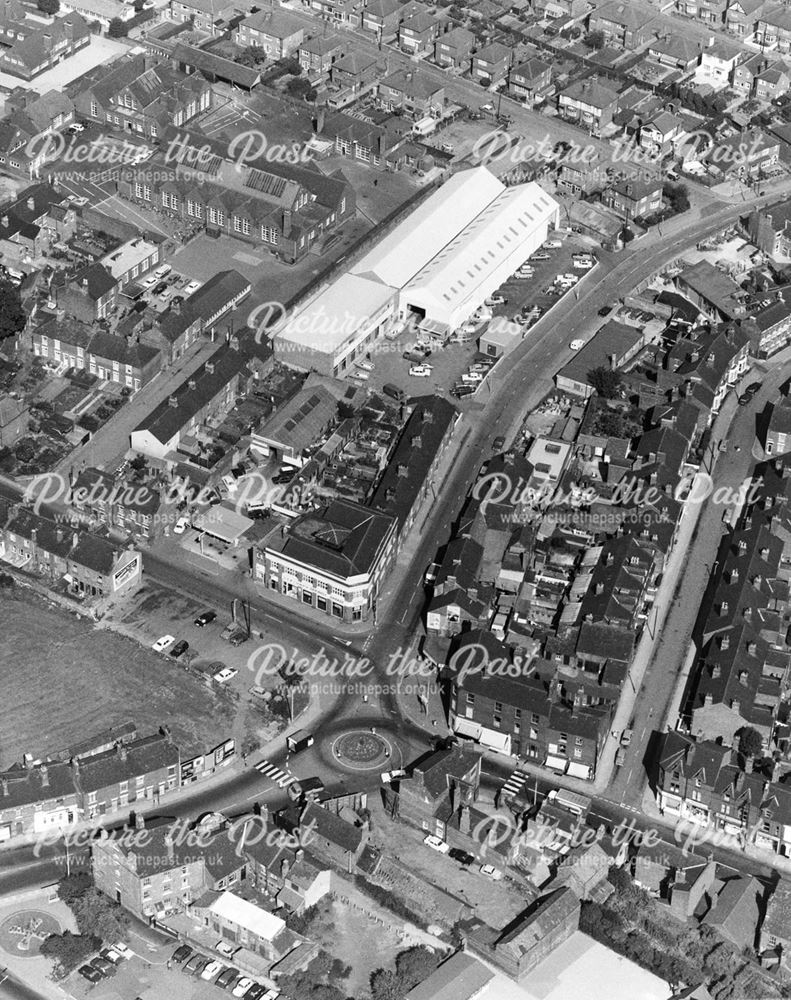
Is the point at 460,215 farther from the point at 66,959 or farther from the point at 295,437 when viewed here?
the point at 66,959

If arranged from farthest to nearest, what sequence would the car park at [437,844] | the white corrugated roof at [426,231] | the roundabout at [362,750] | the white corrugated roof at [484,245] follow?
the white corrugated roof at [426,231] < the white corrugated roof at [484,245] < the roundabout at [362,750] < the car park at [437,844]

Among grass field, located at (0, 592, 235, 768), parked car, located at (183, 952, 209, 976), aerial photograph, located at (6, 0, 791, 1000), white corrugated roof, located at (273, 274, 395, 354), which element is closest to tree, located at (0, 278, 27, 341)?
aerial photograph, located at (6, 0, 791, 1000)

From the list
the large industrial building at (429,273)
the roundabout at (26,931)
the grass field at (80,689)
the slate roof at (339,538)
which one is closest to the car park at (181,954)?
the roundabout at (26,931)

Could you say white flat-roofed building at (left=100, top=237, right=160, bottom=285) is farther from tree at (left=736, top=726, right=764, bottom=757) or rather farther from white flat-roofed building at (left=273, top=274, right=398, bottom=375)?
tree at (left=736, top=726, right=764, bottom=757)

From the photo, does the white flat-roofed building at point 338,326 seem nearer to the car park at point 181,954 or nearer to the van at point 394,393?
the van at point 394,393

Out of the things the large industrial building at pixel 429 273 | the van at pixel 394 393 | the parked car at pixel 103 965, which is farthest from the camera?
the large industrial building at pixel 429 273

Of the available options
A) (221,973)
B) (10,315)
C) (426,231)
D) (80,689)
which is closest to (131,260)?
(10,315)
